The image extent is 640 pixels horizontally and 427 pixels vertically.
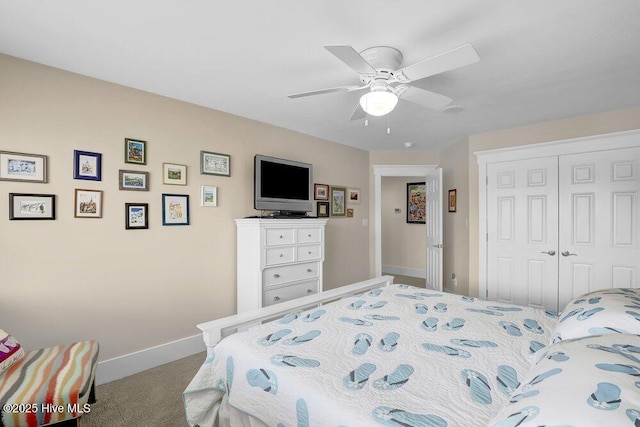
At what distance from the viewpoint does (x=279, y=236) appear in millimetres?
3066

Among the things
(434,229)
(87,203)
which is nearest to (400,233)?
(434,229)

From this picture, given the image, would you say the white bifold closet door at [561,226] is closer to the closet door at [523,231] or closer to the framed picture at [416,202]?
the closet door at [523,231]

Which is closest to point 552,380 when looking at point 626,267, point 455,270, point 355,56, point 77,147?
point 355,56

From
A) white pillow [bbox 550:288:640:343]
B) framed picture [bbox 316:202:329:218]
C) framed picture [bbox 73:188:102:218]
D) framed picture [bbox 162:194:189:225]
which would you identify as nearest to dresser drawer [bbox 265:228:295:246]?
framed picture [bbox 162:194:189:225]

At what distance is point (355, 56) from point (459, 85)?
1.31 m

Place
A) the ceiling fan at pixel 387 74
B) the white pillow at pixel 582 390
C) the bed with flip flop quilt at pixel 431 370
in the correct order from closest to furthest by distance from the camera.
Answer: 1. the white pillow at pixel 582 390
2. the bed with flip flop quilt at pixel 431 370
3. the ceiling fan at pixel 387 74

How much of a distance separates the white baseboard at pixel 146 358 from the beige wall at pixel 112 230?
6 cm

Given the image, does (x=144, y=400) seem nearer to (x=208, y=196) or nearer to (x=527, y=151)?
(x=208, y=196)

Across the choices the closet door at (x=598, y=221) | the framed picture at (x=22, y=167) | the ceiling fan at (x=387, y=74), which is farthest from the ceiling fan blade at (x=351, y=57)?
the closet door at (x=598, y=221)

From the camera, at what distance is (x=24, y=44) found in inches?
75.9

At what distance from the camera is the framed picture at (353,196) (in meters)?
4.56

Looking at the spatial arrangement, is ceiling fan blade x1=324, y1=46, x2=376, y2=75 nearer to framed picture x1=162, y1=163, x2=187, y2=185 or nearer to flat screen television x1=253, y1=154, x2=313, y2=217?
flat screen television x1=253, y1=154, x2=313, y2=217

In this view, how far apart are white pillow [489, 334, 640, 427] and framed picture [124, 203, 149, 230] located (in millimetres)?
2686

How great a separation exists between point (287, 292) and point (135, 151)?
1.84m
